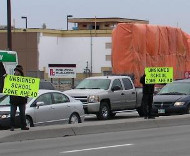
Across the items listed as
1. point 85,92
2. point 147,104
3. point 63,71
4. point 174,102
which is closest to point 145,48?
point 63,71

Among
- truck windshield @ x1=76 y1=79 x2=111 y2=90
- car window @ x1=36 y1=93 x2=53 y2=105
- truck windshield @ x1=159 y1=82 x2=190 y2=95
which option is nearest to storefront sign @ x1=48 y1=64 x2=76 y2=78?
truck windshield @ x1=76 y1=79 x2=111 y2=90

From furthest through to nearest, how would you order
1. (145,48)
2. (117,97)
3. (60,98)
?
(145,48)
(117,97)
(60,98)

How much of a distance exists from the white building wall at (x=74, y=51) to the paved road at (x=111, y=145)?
63760 mm

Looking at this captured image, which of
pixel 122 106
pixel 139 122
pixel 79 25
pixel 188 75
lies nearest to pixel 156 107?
pixel 122 106

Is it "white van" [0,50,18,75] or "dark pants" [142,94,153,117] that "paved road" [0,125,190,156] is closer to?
"dark pants" [142,94,153,117]

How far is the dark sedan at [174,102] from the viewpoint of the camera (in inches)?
877

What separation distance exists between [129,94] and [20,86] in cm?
1051

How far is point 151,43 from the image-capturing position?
35.8 m

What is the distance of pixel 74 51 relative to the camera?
271ft

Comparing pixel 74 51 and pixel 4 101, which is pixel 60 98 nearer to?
pixel 4 101

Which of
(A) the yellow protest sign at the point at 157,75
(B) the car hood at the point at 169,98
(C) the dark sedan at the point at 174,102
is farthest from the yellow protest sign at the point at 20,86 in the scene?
(B) the car hood at the point at 169,98

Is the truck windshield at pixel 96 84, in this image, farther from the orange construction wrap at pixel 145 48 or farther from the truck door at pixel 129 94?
the orange construction wrap at pixel 145 48

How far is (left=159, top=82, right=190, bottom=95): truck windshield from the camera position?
23.3m

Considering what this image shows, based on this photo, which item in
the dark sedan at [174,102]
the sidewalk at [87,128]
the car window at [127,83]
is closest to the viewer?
the sidewalk at [87,128]
